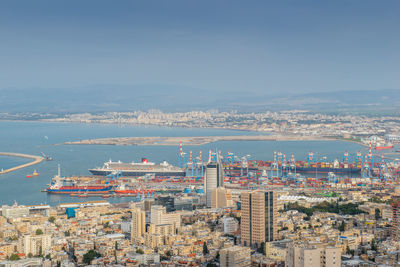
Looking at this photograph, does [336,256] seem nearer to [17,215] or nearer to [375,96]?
[17,215]

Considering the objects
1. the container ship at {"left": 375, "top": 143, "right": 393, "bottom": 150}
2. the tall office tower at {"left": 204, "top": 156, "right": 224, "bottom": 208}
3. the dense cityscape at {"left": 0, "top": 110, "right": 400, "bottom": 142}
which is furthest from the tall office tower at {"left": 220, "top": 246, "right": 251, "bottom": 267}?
the dense cityscape at {"left": 0, "top": 110, "right": 400, "bottom": 142}

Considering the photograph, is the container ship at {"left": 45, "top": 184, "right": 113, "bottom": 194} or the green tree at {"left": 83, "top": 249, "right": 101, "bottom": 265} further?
the container ship at {"left": 45, "top": 184, "right": 113, "bottom": 194}

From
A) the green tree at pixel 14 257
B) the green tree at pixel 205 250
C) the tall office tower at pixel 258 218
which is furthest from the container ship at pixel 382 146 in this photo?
the green tree at pixel 14 257

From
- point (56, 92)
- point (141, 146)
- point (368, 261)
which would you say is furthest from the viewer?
point (56, 92)

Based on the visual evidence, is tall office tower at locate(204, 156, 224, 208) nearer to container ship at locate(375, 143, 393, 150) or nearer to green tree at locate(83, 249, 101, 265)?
green tree at locate(83, 249, 101, 265)

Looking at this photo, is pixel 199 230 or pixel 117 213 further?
pixel 117 213

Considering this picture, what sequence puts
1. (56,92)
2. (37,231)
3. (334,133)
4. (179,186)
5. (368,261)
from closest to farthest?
(368,261), (37,231), (179,186), (334,133), (56,92)

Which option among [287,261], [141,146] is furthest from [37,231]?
[141,146]
